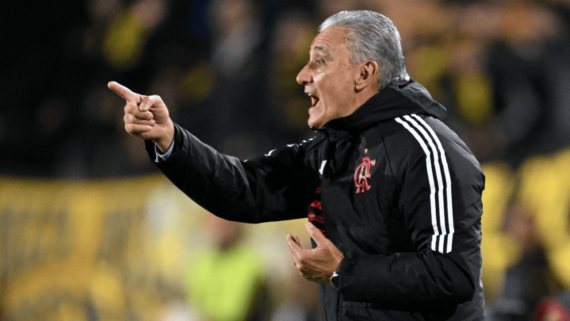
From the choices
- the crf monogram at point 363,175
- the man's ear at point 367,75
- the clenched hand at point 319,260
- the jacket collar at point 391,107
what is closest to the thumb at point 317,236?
the clenched hand at point 319,260

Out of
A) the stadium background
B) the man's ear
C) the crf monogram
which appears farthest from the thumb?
the stadium background

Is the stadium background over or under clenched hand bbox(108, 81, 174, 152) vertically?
under

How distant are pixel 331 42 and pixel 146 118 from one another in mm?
515

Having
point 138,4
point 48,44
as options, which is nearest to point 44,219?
point 48,44

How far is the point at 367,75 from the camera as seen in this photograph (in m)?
1.44

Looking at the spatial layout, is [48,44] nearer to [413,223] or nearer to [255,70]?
[255,70]

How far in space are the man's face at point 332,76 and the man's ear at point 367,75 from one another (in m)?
0.01

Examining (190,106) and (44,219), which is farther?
(44,219)

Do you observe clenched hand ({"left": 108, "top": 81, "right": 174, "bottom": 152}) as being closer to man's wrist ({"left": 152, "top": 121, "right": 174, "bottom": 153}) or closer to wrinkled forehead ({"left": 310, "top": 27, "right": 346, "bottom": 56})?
man's wrist ({"left": 152, "top": 121, "right": 174, "bottom": 153})

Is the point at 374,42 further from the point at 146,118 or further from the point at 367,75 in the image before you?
the point at 146,118

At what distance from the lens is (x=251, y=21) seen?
12.9ft

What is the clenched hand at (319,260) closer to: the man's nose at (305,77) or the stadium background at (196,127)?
the man's nose at (305,77)

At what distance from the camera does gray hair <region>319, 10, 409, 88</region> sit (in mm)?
1436

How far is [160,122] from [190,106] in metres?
2.74
